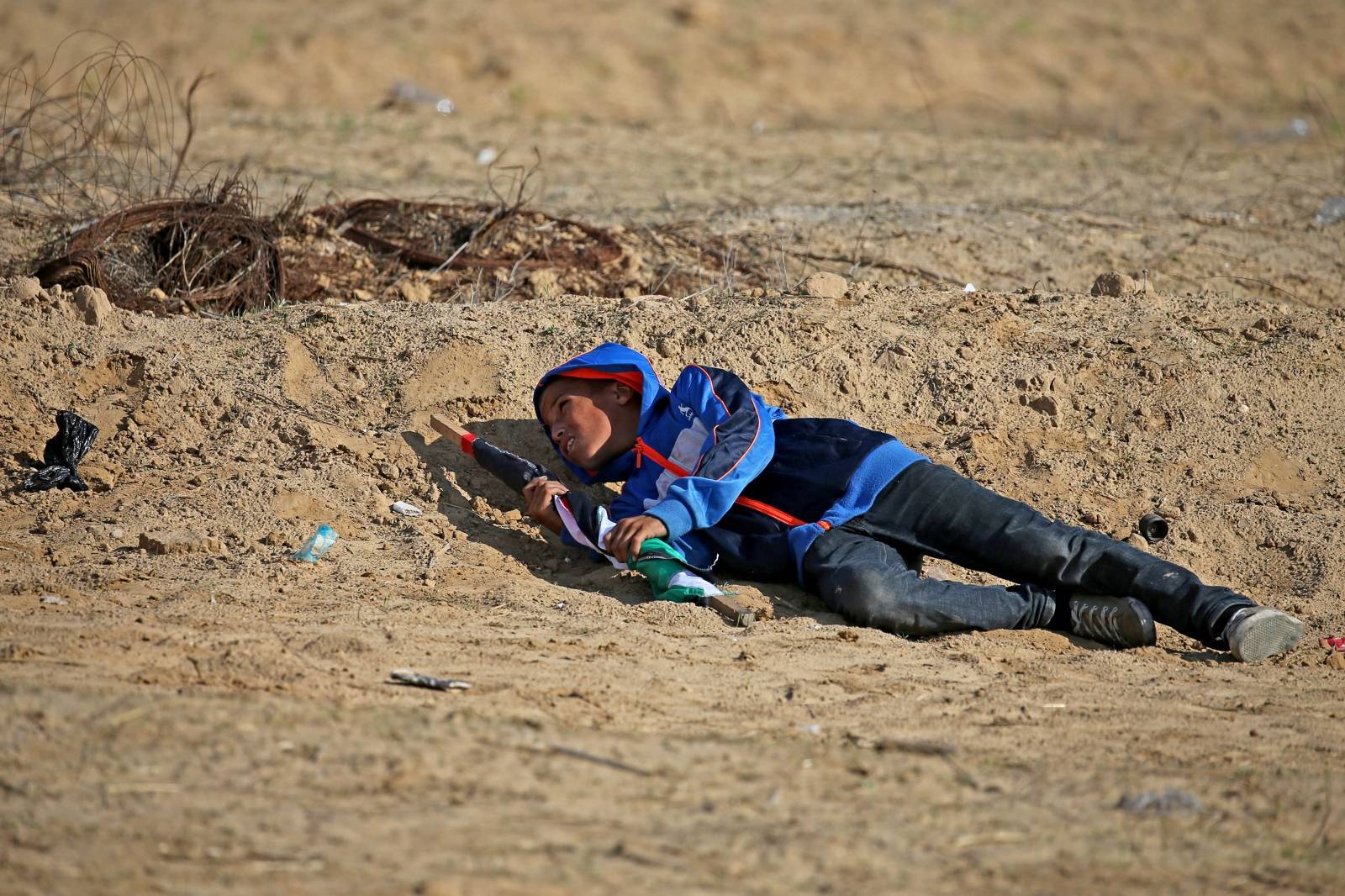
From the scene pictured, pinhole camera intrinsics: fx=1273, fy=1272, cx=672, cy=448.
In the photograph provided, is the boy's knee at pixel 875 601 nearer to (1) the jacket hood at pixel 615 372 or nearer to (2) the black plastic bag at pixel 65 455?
(1) the jacket hood at pixel 615 372

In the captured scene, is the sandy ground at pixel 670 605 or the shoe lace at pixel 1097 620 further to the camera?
the shoe lace at pixel 1097 620

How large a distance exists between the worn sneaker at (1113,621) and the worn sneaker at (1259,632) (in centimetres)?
21

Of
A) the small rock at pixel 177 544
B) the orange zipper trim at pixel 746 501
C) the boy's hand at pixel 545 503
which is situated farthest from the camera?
the boy's hand at pixel 545 503

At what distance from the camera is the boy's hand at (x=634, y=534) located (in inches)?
146

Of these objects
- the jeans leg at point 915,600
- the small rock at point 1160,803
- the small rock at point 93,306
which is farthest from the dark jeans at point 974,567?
the small rock at point 93,306

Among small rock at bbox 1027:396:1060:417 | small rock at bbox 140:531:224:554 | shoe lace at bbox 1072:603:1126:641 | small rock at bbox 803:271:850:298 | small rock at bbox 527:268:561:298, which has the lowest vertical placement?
small rock at bbox 140:531:224:554

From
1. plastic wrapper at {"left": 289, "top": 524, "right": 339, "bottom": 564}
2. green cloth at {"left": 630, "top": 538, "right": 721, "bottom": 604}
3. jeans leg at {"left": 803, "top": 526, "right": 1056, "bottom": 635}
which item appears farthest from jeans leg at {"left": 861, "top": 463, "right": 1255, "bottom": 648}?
plastic wrapper at {"left": 289, "top": 524, "right": 339, "bottom": 564}

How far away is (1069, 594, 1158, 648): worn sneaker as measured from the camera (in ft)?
11.7

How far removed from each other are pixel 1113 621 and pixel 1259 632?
376 mm

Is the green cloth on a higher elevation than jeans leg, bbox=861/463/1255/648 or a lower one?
lower

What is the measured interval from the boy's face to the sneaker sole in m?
1.96

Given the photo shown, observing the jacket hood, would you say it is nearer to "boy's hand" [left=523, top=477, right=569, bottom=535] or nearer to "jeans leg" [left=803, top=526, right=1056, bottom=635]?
"boy's hand" [left=523, top=477, right=569, bottom=535]

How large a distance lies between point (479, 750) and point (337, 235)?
430 cm

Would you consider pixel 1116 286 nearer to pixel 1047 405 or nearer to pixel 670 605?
pixel 1047 405
